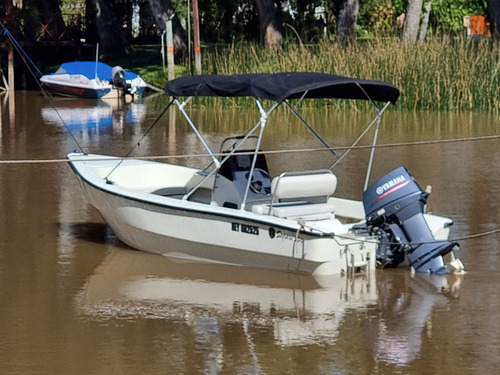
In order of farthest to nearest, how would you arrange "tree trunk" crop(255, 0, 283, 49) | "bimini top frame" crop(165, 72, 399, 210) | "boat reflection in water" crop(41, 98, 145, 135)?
"tree trunk" crop(255, 0, 283, 49)
"boat reflection in water" crop(41, 98, 145, 135)
"bimini top frame" crop(165, 72, 399, 210)

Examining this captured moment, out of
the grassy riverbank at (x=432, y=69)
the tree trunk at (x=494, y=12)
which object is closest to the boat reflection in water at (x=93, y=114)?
the grassy riverbank at (x=432, y=69)

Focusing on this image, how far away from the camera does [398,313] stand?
10516 mm

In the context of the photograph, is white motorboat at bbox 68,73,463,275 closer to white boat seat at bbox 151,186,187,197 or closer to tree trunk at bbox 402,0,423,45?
white boat seat at bbox 151,186,187,197

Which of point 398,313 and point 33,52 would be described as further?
point 33,52

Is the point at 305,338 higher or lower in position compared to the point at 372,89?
lower

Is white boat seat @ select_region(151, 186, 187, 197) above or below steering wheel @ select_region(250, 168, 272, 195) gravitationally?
below

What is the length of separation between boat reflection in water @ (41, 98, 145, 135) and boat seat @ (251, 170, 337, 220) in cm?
1442

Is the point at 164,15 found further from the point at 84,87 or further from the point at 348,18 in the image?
the point at 348,18

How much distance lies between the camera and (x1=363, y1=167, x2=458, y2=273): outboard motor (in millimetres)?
11352

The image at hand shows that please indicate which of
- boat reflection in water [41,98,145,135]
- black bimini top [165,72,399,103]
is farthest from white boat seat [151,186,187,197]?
boat reflection in water [41,98,145,135]

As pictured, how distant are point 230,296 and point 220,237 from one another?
0.98 m

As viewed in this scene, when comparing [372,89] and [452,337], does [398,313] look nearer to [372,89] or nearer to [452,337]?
[452,337]

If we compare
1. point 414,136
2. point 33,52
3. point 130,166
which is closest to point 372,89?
point 130,166

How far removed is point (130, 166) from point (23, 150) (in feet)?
28.3
